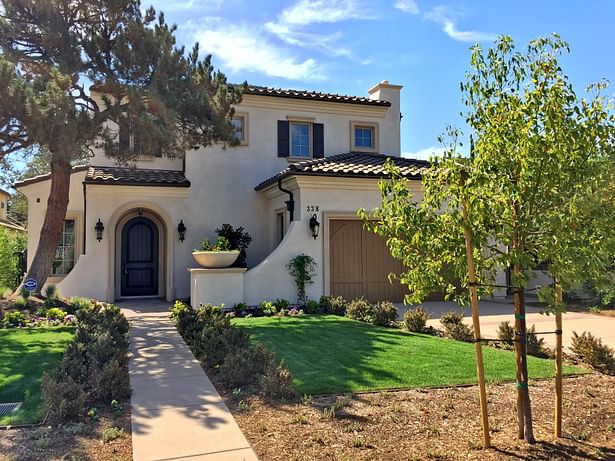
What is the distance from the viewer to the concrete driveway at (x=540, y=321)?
9.56 metres

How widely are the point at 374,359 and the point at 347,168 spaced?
7947 mm

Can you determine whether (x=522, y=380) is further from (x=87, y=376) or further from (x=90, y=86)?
(x=90, y=86)

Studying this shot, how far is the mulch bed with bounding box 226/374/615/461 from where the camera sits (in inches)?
162

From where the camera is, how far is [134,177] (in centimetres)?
1538

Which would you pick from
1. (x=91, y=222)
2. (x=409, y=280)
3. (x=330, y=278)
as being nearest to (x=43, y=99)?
(x=91, y=222)

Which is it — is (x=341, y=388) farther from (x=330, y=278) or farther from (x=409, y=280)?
(x=330, y=278)

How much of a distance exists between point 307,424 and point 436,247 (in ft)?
6.95

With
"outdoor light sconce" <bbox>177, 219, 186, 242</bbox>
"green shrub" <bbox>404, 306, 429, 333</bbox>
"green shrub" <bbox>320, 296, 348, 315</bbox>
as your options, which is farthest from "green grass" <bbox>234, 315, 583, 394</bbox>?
"outdoor light sconce" <bbox>177, 219, 186, 242</bbox>

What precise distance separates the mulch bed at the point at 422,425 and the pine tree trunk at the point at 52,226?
360 inches

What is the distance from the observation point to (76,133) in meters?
10.8

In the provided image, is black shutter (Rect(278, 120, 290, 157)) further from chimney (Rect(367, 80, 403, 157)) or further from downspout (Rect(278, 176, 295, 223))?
chimney (Rect(367, 80, 403, 157))

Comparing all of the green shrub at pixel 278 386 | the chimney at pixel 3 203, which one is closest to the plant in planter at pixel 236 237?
the green shrub at pixel 278 386

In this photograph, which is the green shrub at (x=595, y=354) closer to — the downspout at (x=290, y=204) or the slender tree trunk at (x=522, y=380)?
the slender tree trunk at (x=522, y=380)

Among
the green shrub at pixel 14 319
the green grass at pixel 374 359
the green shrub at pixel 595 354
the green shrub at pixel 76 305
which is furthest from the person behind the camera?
the green shrub at pixel 76 305
